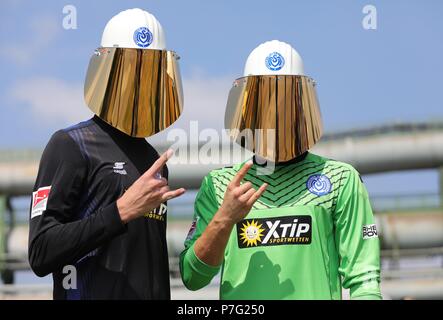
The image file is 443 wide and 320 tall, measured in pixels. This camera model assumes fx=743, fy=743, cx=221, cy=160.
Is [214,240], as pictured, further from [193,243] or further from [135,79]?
[135,79]

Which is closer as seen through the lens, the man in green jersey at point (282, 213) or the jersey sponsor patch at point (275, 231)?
the man in green jersey at point (282, 213)

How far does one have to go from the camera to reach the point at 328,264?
14.1ft

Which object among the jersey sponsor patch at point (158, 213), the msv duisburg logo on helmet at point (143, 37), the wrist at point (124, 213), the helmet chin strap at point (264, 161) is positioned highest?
the msv duisburg logo on helmet at point (143, 37)

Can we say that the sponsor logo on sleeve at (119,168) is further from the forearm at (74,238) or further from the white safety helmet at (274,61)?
the white safety helmet at (274,61)

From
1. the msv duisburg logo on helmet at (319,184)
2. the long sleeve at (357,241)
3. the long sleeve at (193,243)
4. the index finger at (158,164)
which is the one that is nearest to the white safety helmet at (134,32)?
the index finger at (158,164)

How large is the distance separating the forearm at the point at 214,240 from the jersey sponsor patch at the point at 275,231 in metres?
0.30

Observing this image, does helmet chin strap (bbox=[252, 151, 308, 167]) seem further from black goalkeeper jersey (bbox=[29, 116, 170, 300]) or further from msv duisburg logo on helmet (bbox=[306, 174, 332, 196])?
black goalkeeper jersey (bbox=[29, 116, 170, 300])

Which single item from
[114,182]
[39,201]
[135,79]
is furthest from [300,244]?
[39,201]

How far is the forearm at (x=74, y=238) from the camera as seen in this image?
3.73 m

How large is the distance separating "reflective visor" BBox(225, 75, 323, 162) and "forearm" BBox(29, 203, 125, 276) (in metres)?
1.10

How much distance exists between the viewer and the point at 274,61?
181 inches

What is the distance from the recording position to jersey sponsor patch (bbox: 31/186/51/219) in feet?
12.8
